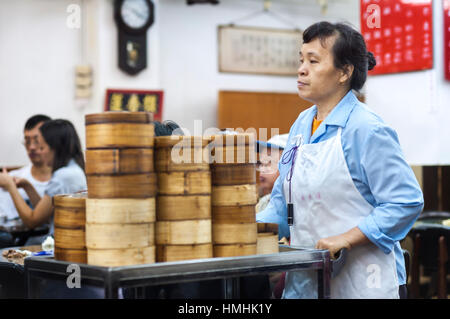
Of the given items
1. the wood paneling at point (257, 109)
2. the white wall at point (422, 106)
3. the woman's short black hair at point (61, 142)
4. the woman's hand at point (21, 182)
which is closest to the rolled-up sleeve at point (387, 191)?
the woman's short black hair at point (61, 142)

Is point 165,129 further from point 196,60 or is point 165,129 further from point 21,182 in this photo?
point 196,60

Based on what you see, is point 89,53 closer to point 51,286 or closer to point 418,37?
point 418,37

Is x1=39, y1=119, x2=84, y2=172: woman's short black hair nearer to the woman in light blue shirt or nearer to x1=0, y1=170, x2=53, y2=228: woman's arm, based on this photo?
x1=0, y1=170, x2=53, y2=228: woman's arm

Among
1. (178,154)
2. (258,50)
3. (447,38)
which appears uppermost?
(258,50)

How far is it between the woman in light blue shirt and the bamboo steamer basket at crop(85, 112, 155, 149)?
681 millimetres

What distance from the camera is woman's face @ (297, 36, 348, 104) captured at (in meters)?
2.03

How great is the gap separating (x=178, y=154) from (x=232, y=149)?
18 cm

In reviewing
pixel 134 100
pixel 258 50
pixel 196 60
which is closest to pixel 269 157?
pixel 134 100

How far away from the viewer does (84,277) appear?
151 cm

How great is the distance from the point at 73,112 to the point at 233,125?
2.13 m

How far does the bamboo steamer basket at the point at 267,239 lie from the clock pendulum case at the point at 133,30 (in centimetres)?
581

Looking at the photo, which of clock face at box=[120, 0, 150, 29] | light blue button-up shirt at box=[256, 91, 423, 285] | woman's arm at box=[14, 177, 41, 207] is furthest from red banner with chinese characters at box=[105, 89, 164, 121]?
light blue button-up shirt at box=[256, 91, 423, 285]

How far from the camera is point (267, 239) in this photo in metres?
1.75

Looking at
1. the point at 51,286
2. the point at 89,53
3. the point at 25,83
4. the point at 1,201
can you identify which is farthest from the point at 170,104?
the point at 51,286
